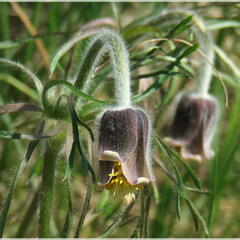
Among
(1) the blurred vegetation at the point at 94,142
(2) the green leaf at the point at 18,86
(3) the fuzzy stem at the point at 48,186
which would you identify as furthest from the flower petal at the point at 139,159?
(2) the green leaf at the point at 18,86

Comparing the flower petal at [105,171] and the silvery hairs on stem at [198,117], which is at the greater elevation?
the silvery hairs on stem at [198,117]

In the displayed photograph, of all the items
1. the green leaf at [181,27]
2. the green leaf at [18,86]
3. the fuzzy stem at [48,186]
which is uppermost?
the green leaf at [181,27]

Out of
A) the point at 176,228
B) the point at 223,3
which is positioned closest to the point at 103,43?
the point at 223,3

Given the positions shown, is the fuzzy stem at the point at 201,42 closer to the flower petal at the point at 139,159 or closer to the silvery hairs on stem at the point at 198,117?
the silvery hairs on stem at the point at 198,117

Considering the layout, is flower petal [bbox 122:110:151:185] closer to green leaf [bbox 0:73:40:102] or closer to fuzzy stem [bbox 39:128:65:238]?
fuzzy stem [bbox 39:128:65:238]

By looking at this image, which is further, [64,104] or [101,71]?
[101,71]

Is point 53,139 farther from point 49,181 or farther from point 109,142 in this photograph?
point 109,142

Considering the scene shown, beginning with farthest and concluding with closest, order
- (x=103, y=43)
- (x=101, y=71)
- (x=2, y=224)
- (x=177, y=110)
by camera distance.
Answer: (x=177, y=110)
(x=101, y=71)
(x=103, y=43)
(x=2, y=224)

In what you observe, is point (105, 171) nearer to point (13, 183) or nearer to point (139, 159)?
point (139, 159)
